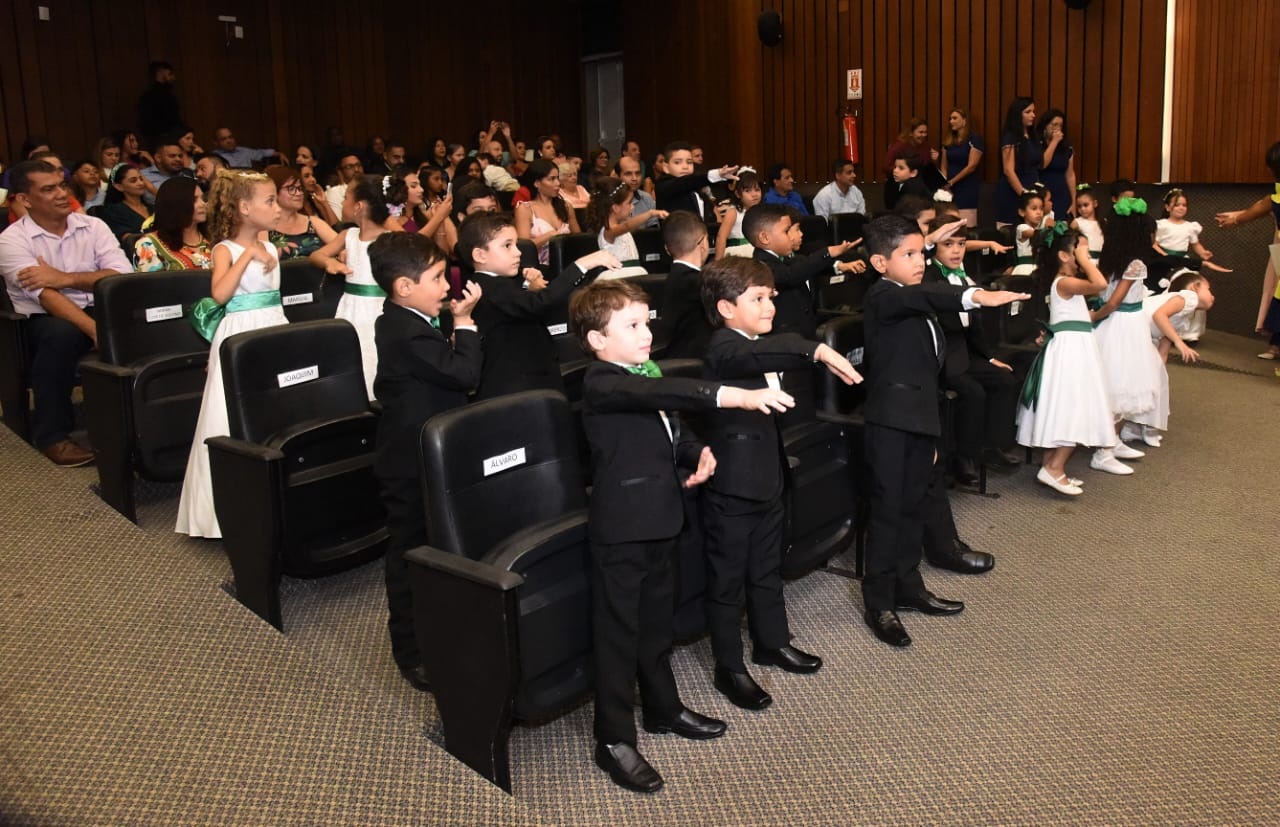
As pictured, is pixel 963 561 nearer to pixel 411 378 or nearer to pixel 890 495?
pixel 890 495

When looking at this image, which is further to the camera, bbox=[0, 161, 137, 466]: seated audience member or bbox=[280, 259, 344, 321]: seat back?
bbox=[280, 259, 344, 321]: seat back

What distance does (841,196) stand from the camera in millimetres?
9094

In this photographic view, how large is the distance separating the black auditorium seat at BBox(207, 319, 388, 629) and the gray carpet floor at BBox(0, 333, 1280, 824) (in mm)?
175

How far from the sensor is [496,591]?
7.17 ft

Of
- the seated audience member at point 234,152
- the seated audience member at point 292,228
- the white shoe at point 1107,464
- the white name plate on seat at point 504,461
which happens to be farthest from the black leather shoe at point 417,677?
the seated audience member at point 234,152

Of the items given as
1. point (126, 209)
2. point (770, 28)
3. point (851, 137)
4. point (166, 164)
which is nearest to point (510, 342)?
point (126, 209)

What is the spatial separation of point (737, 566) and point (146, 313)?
7.96 feet

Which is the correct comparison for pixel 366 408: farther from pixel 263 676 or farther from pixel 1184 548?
pixel 1184 548

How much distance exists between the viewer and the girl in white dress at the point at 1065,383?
445 cm

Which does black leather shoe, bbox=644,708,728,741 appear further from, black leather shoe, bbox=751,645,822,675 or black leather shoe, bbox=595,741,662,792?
black leather shoe, bbox=751,645,822,675

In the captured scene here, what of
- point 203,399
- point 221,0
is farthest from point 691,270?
point 221,0

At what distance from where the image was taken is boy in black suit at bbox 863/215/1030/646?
3.17 m

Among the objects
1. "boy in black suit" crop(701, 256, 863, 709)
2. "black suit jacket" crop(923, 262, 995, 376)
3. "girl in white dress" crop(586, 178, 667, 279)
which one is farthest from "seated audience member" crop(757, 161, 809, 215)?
"boy in black suit" crop(701, 256, 863, 709)

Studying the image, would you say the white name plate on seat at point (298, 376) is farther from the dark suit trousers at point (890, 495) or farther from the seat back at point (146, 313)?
the dark suit trousers at point (890, 495)
